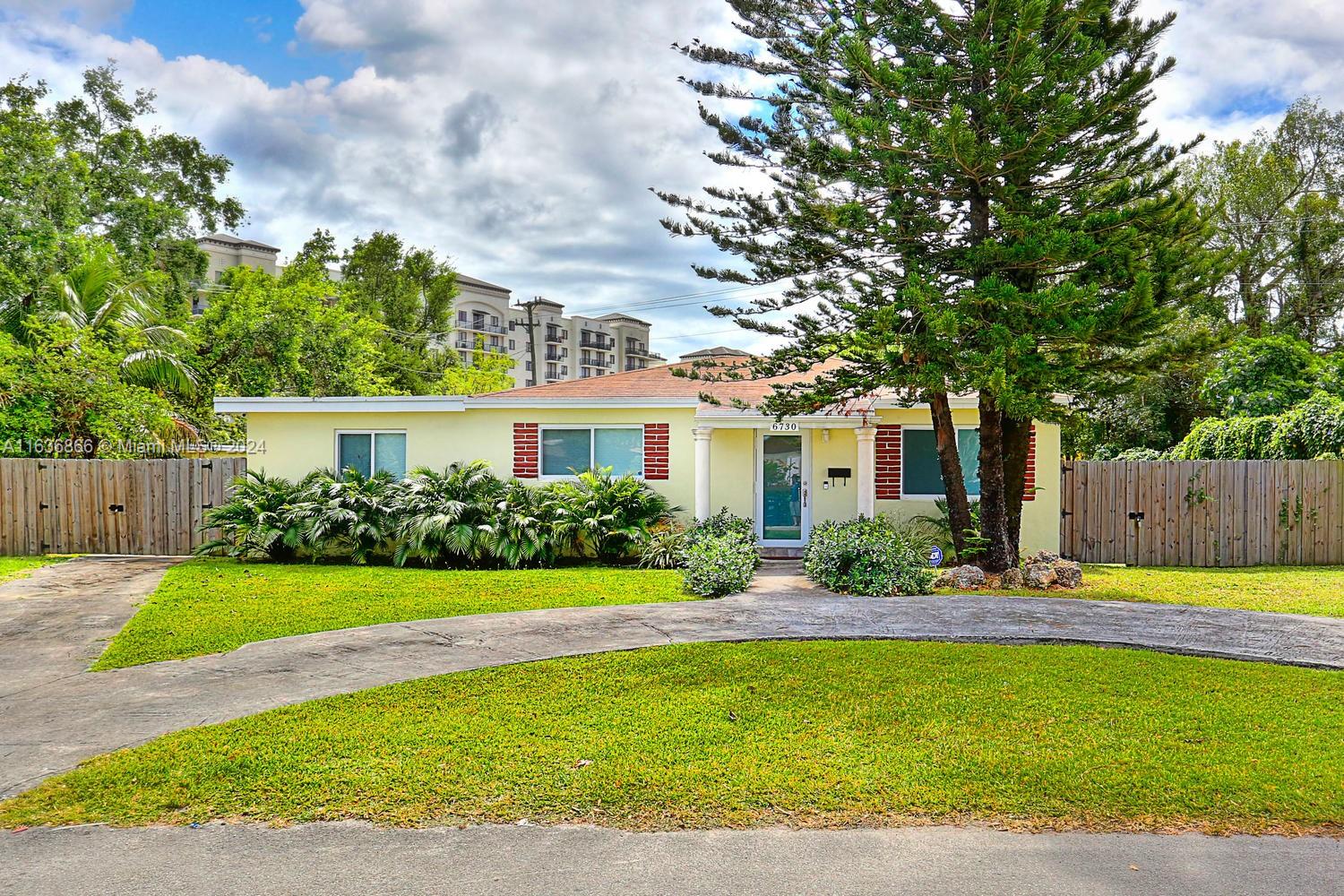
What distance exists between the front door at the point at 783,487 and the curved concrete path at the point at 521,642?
4121 millimetres

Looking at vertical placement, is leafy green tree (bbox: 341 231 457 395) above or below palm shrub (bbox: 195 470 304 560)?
above

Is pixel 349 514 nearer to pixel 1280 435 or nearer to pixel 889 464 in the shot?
pixel 889 464

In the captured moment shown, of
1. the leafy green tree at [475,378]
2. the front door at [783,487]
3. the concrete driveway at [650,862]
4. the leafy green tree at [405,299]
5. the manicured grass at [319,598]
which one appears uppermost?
the leafy green tree at [405,299]

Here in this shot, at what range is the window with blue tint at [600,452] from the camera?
13773 mm

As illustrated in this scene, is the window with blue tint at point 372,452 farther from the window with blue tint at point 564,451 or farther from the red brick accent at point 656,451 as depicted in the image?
the red brick accent at point 656,451

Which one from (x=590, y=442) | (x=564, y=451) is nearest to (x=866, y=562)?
(x=590, y=442)

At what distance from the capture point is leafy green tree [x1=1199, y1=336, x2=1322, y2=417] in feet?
55.6

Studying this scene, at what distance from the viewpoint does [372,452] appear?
14023mm

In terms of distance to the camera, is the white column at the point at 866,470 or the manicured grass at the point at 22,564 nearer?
the manicured grass at the point at 22,564

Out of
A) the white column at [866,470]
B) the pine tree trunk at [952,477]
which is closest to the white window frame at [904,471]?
the white column at [866,470]

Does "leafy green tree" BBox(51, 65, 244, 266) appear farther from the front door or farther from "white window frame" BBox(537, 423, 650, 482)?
the front door

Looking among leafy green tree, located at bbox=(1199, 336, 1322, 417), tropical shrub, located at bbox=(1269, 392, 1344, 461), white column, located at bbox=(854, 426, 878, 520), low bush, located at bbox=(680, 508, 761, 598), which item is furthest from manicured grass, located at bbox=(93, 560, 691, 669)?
leafy green tree, located at bbox=(1199, 336, 1322, 417)

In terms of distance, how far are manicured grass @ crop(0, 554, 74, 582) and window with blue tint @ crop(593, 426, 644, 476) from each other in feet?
26.9

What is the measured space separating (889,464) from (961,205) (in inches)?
171
